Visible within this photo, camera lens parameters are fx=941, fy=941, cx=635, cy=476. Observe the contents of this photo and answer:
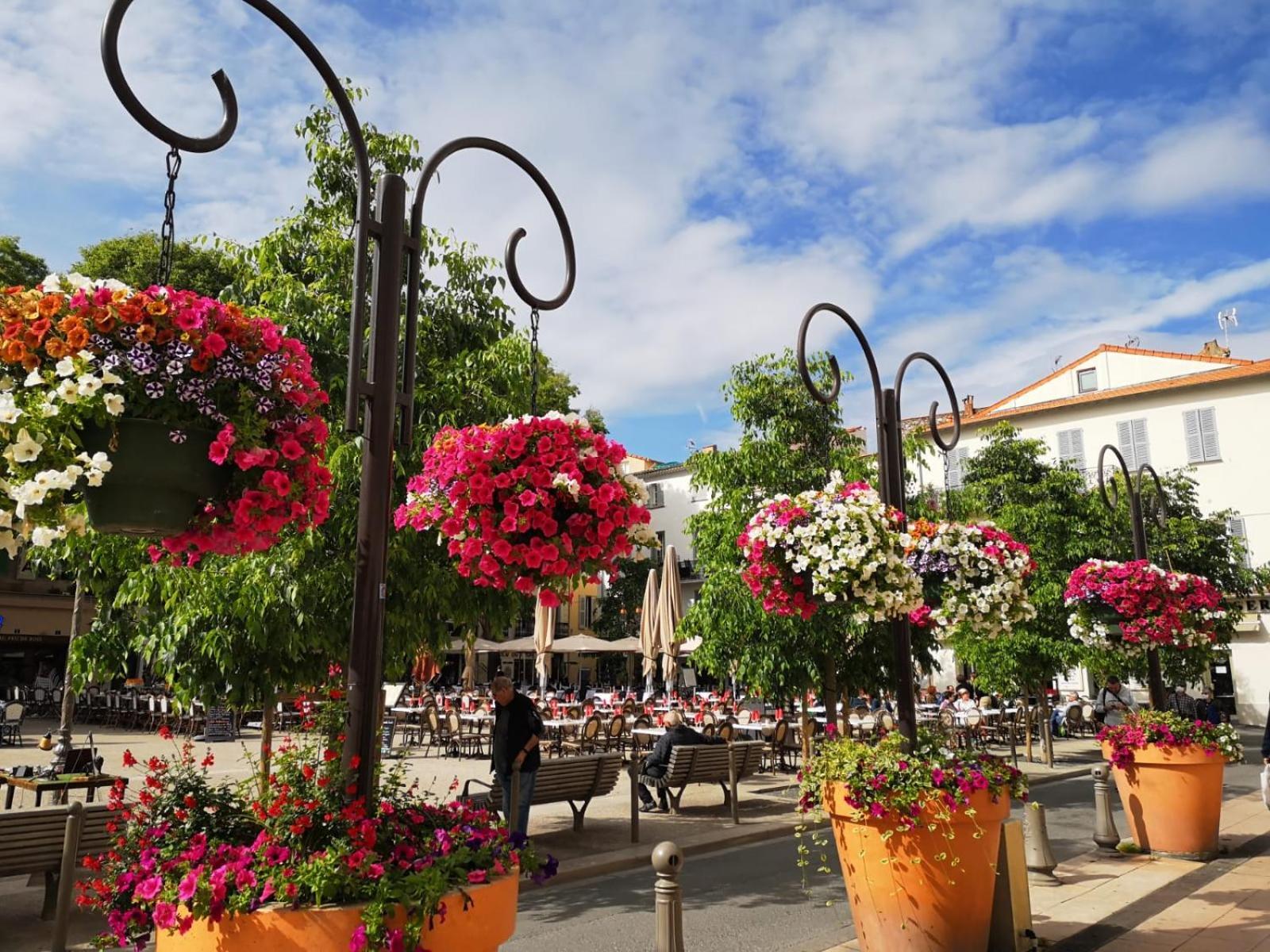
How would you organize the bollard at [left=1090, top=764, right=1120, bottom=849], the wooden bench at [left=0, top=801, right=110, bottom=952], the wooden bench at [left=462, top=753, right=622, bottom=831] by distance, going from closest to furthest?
the wooden bench at [left=0, top=801, right=110, bottom=952] → the bollard at [left=1090, top=764, right=1120, bottom=849] → the wooden bench at [left=462, top=753, right=622, bottom=831]

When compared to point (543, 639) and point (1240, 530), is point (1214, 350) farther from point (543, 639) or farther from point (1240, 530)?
point (543, 639)

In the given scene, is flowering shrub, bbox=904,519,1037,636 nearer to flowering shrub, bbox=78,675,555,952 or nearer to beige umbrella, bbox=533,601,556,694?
flowering shrub, bbox=78,675,555,952

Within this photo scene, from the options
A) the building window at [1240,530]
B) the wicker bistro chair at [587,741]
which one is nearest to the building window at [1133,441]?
the building window at [1240,530]

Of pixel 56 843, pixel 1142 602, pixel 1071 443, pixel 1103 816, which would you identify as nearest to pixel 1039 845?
pixel 1103 816

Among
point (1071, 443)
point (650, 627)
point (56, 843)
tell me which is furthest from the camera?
point (1071, 443)

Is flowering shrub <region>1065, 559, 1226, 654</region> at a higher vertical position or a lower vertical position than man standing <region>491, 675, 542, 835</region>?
higher

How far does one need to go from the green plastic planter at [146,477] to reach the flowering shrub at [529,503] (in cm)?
103

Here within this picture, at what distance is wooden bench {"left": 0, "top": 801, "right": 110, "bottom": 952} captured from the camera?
607 centimetres

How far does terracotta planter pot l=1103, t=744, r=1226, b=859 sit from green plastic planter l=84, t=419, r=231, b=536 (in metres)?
8.73

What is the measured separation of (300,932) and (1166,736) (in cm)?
841

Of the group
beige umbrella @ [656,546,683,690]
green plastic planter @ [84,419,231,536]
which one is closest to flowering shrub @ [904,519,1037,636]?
green plastic planter @ [84,419,231,536]

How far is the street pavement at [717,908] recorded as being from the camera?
6.44m

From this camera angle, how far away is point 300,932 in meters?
2.65

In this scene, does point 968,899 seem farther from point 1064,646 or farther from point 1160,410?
point 1160,410
